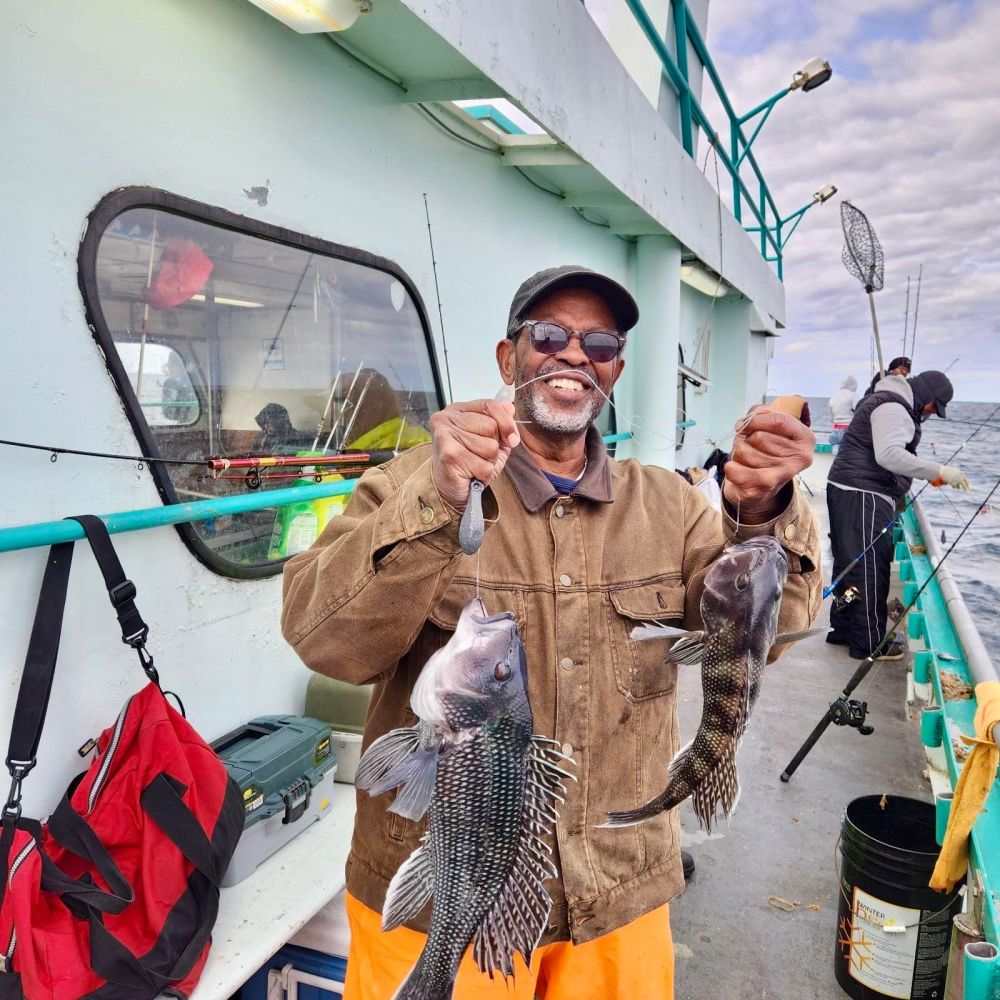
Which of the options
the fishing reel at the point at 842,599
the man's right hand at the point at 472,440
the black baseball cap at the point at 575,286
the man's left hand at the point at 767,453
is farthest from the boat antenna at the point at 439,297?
the fishing reel at the point at 842,599

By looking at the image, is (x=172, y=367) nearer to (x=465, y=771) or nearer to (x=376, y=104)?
(x=376, y=104)

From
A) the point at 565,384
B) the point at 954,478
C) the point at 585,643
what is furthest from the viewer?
the point at 954,478

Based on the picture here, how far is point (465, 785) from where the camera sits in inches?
60.8

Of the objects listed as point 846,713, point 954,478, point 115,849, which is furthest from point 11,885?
point 954,478

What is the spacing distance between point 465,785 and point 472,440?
73 cm

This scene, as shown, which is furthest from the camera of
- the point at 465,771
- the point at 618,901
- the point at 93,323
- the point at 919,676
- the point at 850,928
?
the point at 919,676

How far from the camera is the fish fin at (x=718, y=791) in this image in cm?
187

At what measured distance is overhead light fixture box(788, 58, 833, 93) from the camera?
7.52 m

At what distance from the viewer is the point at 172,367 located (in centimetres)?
300

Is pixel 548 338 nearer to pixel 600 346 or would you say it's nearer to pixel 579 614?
pixel 600 346

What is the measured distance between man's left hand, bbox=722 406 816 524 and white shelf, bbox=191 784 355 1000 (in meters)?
2.28

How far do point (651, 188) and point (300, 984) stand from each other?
565cm

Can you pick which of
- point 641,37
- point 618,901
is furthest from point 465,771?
point 641,37

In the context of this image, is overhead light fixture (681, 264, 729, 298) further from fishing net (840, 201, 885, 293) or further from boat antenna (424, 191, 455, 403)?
boat antenna (424, 191, 455, 403)
